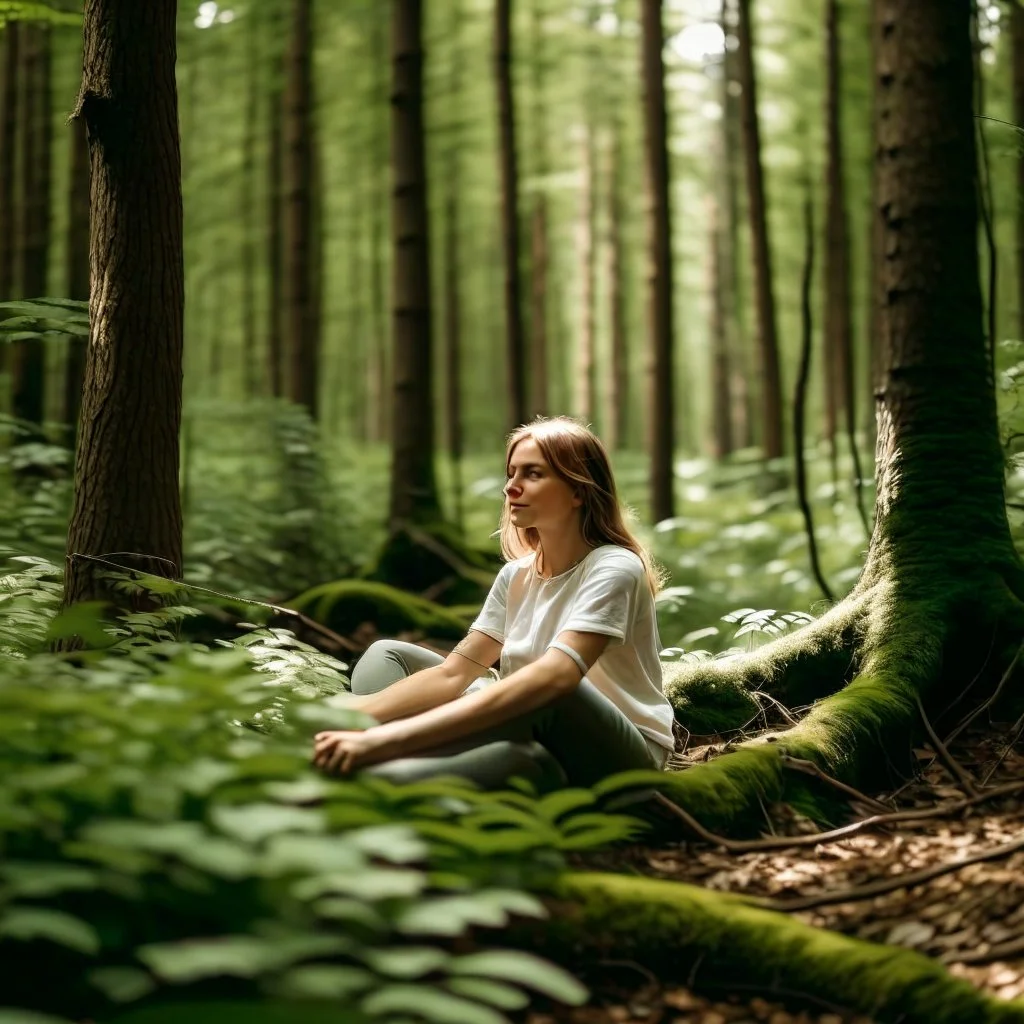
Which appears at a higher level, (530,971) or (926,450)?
(926,450)

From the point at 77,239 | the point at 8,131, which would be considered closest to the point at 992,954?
the point at 77,239

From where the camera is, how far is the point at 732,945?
8.35 feet

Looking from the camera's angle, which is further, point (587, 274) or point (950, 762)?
point (587, 274)

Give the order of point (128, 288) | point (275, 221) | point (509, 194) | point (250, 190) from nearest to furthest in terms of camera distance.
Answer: point (128, 288) → point (509, 194) → point (275, 221) → point (250, 190)

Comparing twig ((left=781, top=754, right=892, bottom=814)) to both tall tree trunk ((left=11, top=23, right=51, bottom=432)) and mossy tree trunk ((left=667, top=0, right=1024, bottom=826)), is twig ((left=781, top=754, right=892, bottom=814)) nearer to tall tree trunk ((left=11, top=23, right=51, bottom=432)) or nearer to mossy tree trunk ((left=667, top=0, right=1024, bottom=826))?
mossy tree trunk ((left=667, top=0, right=1024, bottom=826))

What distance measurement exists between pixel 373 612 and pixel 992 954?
4907 millimetres

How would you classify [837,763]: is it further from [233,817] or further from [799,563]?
[799,563]

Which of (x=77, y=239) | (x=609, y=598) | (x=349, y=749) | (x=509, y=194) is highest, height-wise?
(x=509, y=194)

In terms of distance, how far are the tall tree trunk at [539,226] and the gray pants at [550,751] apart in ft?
45.0

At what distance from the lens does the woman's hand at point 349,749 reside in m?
2.67

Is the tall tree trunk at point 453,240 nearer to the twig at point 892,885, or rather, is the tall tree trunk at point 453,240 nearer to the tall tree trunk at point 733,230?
the tall tree trunk at point 733,230

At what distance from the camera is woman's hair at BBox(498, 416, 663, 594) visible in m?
3.55

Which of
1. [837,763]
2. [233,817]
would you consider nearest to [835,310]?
[837,763]

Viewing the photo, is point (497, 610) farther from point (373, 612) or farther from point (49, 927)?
point (373, 612)
